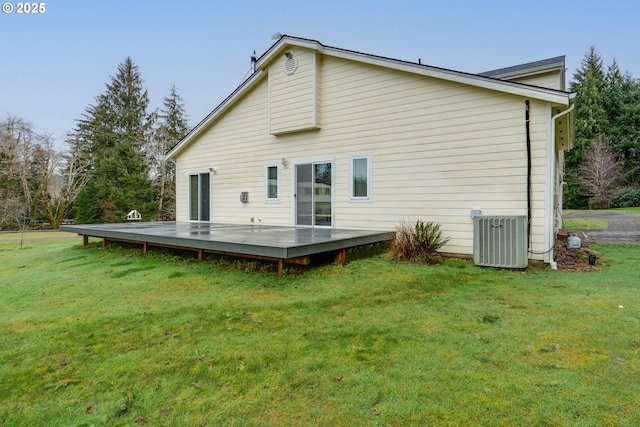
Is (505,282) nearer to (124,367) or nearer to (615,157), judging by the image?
(124,367)

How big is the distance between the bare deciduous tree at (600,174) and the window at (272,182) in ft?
85.3

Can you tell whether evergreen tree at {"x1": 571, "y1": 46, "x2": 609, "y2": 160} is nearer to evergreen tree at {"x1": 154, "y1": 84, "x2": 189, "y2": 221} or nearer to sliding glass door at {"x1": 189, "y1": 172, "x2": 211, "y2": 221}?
sliding glass door at {"x1": 189, "y1": 172, "x2": 211, "y2": 221}

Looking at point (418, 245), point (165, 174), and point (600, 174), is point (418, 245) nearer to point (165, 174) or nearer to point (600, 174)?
point (165, 174)

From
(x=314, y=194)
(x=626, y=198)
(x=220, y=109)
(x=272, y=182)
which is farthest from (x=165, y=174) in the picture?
(x=626, y=198)

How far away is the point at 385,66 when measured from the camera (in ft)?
23.3

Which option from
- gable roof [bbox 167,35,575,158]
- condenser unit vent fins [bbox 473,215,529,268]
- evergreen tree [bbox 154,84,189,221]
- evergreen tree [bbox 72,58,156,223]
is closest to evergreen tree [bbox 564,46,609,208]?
gable roof [bbox 167,35,575,158]

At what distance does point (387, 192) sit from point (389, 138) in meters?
1.15

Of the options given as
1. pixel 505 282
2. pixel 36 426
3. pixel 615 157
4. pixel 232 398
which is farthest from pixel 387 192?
pixel 615 157

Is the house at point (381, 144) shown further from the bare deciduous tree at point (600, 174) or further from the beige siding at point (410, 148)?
the bare deciduous tree at point (600, 174)

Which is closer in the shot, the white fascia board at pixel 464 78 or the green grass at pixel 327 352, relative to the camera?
the green grass at pixel 327 352

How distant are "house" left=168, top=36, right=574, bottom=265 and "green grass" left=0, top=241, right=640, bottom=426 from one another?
178 centimetres

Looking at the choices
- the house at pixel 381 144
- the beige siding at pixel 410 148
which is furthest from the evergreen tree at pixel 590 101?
the beige siding at pixel 410 148

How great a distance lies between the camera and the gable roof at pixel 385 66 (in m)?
5.44

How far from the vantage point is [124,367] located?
249 cm
